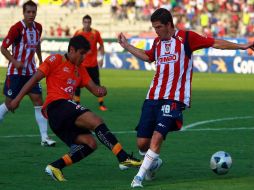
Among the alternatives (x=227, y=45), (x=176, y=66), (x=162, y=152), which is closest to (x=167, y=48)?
→ (x=176, y=66)

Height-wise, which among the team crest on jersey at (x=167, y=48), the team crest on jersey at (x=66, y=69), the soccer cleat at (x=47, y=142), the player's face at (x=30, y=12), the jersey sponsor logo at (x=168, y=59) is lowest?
the soccer cleat at (x=47, y=142)

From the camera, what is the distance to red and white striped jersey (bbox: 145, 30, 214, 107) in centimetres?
984

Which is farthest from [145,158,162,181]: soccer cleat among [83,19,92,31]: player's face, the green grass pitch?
[83,19,92,31]: player's face

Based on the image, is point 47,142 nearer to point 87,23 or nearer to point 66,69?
point 66,69

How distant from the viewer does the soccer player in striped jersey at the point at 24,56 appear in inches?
536

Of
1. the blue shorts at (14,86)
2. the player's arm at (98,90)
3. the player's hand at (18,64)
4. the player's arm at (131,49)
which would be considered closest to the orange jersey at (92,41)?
the blue shorts at (14,86)

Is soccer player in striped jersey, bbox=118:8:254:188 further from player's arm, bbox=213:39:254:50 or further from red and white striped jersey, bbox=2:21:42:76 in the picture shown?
red and white striped jersey, bbox=2:21:42:76

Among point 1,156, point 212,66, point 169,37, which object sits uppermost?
point 169,37

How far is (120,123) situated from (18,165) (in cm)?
614

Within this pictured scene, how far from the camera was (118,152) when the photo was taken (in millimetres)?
9828

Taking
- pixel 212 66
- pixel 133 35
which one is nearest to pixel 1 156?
pixel 212 66

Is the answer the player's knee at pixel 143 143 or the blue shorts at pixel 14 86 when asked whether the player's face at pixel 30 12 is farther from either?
the player's knee at pixel 143 143

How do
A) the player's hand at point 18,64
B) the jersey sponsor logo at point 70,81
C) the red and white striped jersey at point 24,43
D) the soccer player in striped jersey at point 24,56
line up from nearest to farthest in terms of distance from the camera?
the jersey sponsor logo at point 70,81 < the player's hand at point 18,64 < the soccer player in striped jersey at point 24,56 < the red and white striped jersey at point 24,43

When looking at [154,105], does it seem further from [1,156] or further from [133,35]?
[133,35]
